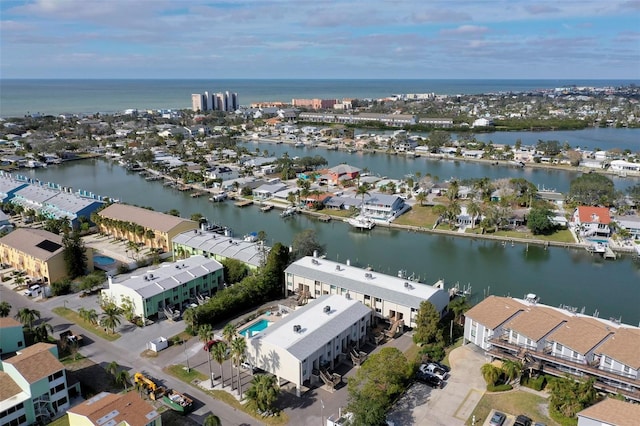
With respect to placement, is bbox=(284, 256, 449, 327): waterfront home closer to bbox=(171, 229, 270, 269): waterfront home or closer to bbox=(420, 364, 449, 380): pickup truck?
bbox=(171, 229, 270, 269): waterfront home

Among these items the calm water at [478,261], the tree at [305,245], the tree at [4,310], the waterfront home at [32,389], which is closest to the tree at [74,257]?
the tree at [4,310]

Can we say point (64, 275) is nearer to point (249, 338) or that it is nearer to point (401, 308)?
point (249, 338)

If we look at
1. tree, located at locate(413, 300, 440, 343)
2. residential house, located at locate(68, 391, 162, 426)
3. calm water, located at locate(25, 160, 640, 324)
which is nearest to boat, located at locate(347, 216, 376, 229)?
calm water, located at locate(25, 160, 640, 324)

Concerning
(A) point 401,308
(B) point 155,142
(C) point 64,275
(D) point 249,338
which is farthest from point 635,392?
(B) point 155,142

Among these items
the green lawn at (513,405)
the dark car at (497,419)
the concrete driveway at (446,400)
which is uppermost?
the dark car at (497,419)

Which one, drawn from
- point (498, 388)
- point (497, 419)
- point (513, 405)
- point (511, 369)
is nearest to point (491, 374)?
point (498, 388)

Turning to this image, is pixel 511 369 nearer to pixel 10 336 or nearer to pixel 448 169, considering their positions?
pixel 10 336

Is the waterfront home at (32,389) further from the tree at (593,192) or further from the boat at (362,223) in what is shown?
the tree at (593,192)
